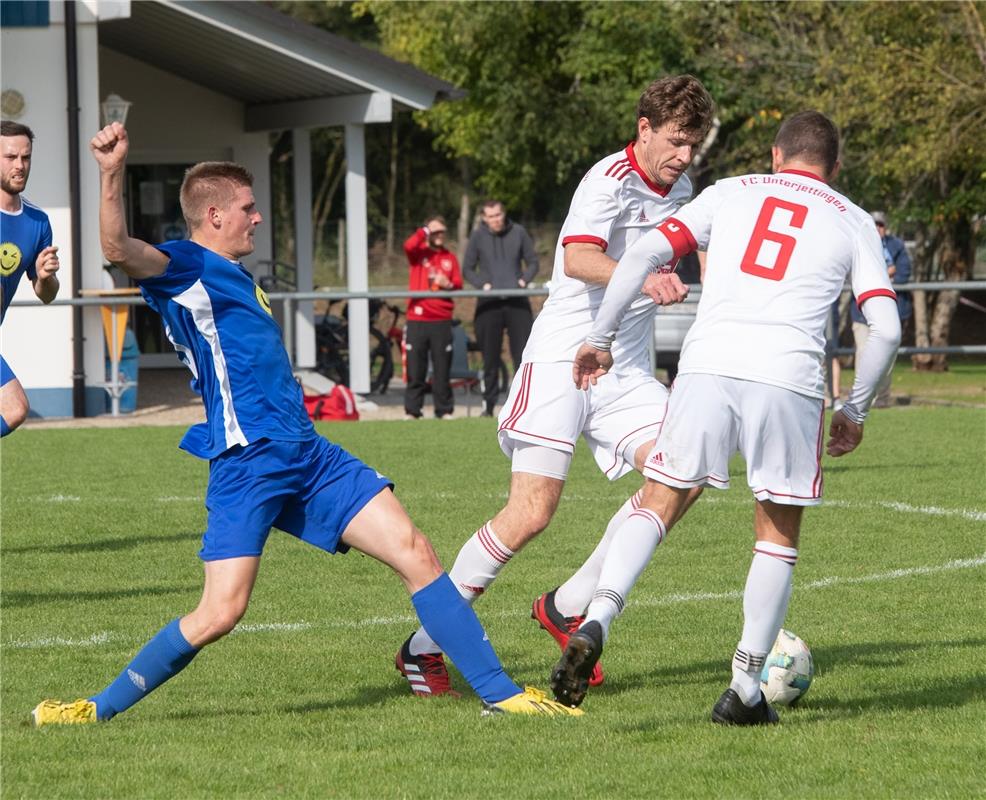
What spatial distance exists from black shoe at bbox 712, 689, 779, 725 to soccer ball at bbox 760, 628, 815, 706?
247mm

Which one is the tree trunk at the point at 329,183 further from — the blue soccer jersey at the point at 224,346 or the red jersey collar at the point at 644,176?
the blue soccer jersey at the point at 224,346

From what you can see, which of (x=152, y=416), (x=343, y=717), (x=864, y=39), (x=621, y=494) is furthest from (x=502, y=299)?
(x=343, y=717)

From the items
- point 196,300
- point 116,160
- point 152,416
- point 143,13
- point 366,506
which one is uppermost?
point 143,13

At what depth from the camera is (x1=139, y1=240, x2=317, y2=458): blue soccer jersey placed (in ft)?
16.5

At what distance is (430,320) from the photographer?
1709 centimetres

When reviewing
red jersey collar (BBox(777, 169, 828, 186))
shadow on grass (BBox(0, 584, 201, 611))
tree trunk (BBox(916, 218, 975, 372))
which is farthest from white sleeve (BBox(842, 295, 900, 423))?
tree trunk (BBox(916, 218, 975, 372))

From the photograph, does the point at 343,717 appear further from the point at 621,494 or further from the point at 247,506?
the point at 621,494

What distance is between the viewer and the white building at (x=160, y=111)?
717 inches

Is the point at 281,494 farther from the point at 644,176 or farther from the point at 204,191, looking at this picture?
the point at 644,176

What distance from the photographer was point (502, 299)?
55.9 ft

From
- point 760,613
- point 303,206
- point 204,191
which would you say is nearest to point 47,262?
point 204,191

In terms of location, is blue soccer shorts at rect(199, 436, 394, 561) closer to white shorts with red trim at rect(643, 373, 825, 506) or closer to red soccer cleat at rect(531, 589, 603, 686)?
white shorts with red trim at rect(643, 373, 825, 506)

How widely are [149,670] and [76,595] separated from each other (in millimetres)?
2859

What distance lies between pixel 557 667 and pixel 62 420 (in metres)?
14.0
